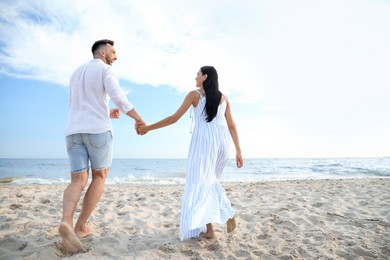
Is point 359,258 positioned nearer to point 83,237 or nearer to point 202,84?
point 202,84

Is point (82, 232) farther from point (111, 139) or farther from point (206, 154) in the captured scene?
point (206, 154)

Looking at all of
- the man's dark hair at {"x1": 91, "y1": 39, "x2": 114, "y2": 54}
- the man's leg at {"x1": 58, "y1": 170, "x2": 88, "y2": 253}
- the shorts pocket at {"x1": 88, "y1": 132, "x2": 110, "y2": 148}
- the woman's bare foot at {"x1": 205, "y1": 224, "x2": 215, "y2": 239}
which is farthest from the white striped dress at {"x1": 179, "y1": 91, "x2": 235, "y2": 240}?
the man's dark hair at {"x1": 91, "y1": 39, "x2": 114, "y2": 54}

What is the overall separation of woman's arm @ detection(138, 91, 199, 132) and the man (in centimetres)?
52

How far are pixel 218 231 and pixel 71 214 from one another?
1.82 metres

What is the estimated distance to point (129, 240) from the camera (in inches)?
124

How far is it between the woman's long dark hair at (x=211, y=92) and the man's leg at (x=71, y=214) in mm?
1528

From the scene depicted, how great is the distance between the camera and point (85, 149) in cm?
281

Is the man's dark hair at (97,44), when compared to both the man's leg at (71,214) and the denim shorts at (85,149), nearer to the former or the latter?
the denim shorts at (85,149)

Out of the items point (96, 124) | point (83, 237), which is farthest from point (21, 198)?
point (96, 124)

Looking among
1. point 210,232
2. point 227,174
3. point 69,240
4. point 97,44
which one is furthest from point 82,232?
point 227,174

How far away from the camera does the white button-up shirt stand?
2.75 meters

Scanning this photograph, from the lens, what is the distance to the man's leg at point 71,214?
2.54 metres

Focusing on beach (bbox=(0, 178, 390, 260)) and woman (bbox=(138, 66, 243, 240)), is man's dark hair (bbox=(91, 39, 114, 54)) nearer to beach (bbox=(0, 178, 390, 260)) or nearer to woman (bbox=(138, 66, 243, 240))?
woman (bbox=(138, 66, 243, 240))

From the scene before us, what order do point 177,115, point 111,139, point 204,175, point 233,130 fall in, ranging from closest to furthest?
1. point 111,139
2. point 204,175
3. point 177,115
4. point 233,130
